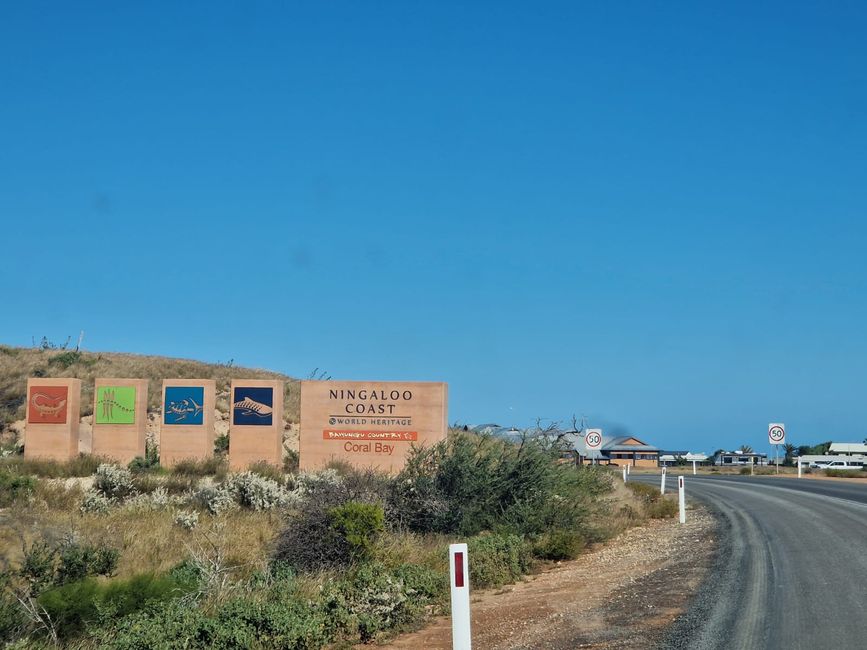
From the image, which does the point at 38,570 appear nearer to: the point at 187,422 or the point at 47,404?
the point at 187,422

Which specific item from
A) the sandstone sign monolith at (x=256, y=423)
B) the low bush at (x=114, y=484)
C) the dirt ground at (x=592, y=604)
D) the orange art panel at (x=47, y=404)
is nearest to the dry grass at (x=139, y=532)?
the low bush at (x=114, y=484)

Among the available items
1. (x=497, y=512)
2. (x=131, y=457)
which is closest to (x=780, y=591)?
(x=497, y=512)

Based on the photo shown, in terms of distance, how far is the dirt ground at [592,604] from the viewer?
10078 mm

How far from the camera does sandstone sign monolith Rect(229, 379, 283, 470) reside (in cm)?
3062

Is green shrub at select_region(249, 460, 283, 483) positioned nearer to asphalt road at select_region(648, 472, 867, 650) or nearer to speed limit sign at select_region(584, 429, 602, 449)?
asphalt road at select_region(648, 472, 867, 650)

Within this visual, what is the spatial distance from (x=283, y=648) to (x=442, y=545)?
662 centimetres

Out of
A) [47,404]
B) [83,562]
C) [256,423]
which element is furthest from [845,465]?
[83,562]

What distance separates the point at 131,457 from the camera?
103ft

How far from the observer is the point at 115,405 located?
31.7 meters

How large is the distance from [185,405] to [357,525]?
713 inches

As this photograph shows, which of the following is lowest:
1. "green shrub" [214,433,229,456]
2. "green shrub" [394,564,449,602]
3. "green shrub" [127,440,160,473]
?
"green shrub" [394,564,449,602]

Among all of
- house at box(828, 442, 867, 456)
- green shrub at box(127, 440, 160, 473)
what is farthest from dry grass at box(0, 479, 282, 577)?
house at box(828, 442, 867, 456)

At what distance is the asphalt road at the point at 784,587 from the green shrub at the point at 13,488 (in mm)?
14586

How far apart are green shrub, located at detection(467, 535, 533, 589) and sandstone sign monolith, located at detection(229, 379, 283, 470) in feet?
50.4
